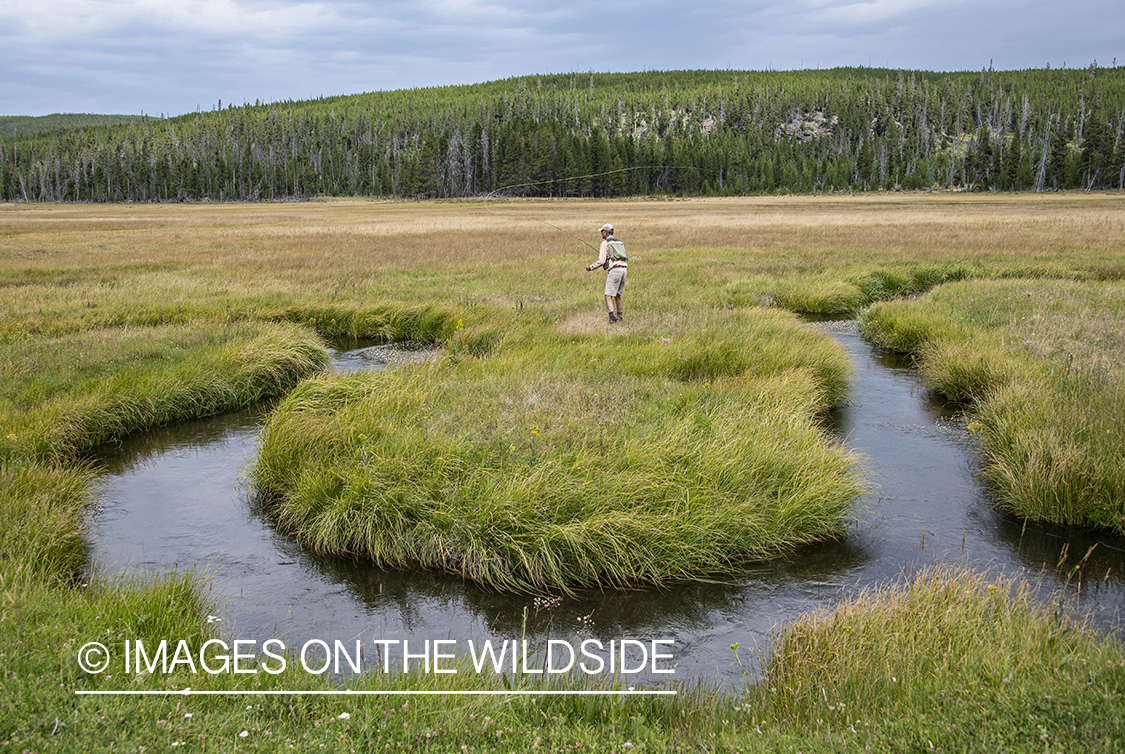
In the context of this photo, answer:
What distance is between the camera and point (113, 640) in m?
4.71

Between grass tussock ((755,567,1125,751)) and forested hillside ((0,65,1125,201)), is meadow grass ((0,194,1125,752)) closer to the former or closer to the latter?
grass tussock ((755,567,1125,751))

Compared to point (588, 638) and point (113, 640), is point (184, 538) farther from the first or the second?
point (588, 638)

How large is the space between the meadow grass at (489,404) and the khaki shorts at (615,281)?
0.80 m

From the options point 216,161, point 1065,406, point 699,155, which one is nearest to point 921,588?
point 1065,406

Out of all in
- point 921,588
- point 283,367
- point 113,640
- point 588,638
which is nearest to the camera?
point 113,640

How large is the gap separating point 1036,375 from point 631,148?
115783 millimetres

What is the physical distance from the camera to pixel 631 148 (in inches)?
4751

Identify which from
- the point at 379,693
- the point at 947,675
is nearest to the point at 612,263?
the point at 947,675

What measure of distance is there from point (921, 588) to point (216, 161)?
145 m

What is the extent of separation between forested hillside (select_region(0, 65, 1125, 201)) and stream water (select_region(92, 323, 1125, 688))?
85.3 meters

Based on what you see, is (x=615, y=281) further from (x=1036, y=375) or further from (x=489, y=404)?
(x=1036, y=375)

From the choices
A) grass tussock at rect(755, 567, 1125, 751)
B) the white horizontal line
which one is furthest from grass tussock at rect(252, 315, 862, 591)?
the white horizontal line

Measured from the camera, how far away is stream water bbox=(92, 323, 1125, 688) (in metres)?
6.29

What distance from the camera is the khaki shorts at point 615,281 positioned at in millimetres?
15773
